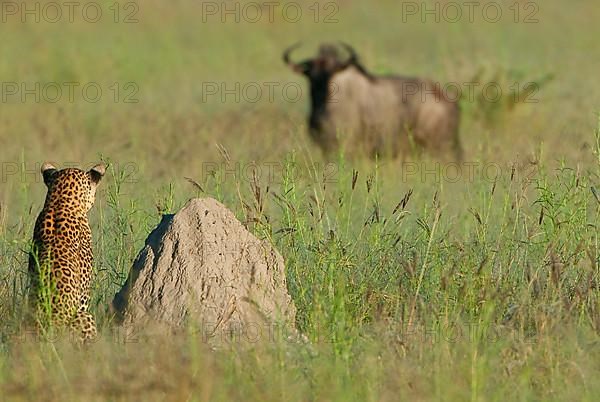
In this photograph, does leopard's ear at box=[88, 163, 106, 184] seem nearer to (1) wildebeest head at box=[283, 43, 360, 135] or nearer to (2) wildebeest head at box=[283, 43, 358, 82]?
(1) wildebeest head at box=[283, 43, 360, 135]

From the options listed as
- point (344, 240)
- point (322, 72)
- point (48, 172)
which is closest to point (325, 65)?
point (322, 72)

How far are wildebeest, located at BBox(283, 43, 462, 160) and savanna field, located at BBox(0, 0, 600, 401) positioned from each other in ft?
1.21

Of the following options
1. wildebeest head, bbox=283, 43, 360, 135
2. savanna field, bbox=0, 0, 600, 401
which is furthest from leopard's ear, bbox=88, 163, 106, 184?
wildebeest head, bbox=283, 43, 360, 135

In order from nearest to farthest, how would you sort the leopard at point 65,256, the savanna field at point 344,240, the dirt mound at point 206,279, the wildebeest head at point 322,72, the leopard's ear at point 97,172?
1. the savanna field at point 344,240
2. the leopard at point 65,256
3. the dirt mound at point 206,279
4. the leopard's ear at point 97,172
5. the wildebeest head at point 322,72

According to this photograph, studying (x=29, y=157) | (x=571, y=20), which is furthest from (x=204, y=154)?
(x=571, y=20)

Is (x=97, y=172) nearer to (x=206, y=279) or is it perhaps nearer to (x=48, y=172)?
(x=48, y=172)

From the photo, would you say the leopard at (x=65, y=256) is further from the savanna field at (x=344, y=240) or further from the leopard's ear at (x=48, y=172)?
the savanna field at (x=344, y=240)

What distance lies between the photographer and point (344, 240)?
7020mm

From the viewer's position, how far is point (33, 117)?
14234 millimetres

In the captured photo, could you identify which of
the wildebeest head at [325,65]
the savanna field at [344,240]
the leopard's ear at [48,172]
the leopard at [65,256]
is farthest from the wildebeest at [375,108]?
the leopard at [65,256]

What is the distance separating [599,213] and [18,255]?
9.96 ft

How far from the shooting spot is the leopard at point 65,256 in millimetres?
5867

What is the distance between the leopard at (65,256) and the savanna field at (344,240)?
148 millimetres

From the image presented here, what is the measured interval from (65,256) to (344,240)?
1570 millimetres
